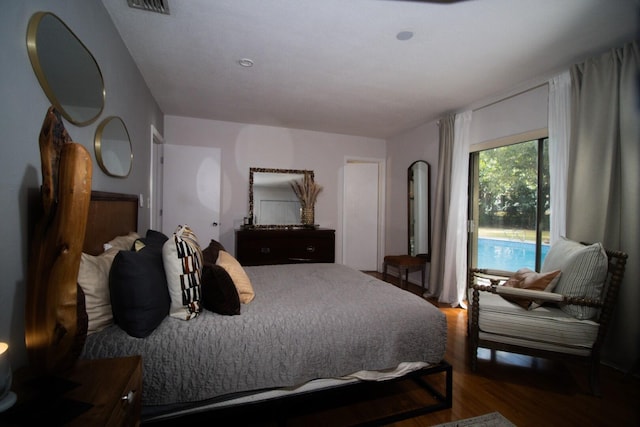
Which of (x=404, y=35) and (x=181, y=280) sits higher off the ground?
(x=404, y=35)

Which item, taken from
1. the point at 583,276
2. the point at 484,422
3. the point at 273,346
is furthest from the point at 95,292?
the point at 583,276

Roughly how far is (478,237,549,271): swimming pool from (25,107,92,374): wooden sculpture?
367 centimetres

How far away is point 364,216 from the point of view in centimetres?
518

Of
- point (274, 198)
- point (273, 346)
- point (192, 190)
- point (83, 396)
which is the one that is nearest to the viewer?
point (83, 396)

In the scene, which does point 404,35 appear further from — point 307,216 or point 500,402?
point 307,216

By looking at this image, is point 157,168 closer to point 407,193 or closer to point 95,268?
point 95,268

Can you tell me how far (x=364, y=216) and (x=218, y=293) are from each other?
13.2ft

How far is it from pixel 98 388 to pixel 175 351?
0.40 metres

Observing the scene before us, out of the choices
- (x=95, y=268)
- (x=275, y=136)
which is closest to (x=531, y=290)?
(x=95, y=268)

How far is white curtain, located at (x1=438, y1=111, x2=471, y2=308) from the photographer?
11.2ft

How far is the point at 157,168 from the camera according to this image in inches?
145

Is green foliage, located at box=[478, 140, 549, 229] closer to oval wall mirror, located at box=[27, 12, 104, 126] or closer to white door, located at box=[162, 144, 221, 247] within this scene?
white door, located at box=[162, 144, 221, 247]

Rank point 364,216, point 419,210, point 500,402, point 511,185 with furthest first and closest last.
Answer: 1. point 364,216
2. point 419,210
3. point 511,185
4. point 500,402

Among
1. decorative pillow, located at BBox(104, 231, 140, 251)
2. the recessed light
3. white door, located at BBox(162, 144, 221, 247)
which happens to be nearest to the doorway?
white door, located at BBox(162, 144, 221, 247)
